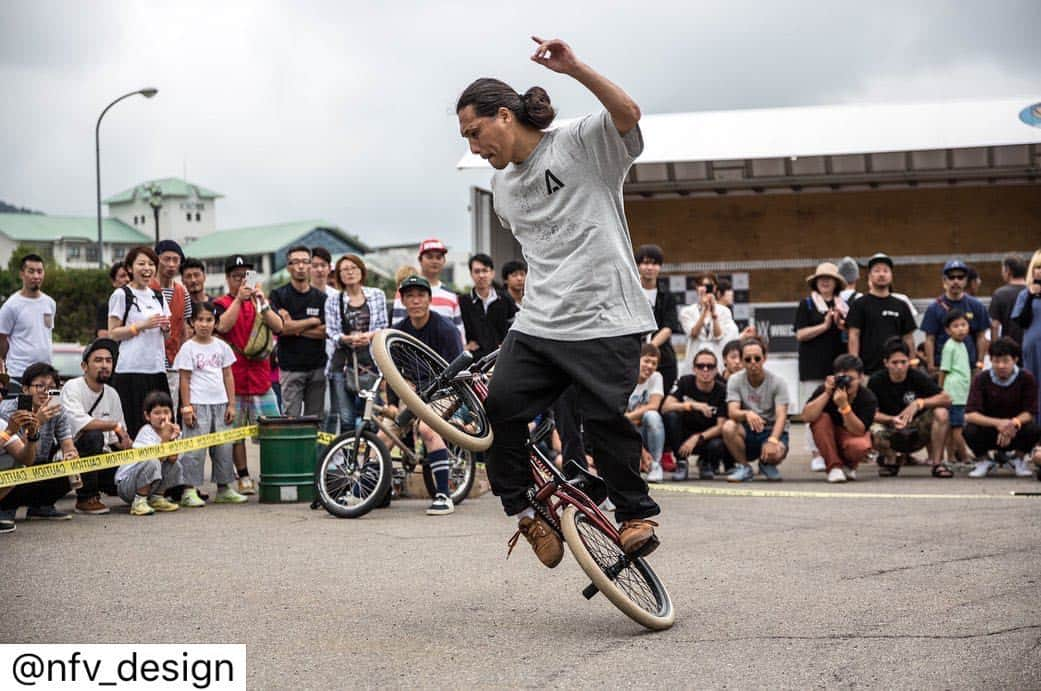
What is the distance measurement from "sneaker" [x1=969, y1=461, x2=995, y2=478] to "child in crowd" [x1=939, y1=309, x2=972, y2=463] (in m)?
0.49

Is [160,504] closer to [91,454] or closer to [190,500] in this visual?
[190,500]

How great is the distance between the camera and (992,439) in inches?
477

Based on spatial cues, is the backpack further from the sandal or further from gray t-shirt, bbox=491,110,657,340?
the sandal

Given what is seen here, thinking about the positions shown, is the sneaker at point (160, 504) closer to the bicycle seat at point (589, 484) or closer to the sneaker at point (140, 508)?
the sneaker at point (140, 508)

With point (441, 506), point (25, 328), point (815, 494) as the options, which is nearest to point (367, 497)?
point (441, 506)

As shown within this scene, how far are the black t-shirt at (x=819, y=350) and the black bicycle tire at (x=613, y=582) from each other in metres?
8.40

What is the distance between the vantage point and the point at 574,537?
5.35 m

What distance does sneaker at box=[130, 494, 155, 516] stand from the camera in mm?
9648

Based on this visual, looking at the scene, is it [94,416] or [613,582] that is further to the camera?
[94,416]

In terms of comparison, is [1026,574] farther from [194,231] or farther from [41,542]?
[194,231]

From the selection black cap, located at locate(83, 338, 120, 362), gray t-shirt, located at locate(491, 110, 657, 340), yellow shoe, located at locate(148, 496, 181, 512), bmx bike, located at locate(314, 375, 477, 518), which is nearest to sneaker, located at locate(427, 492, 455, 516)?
bmx bike, located at locate(314, 375, 477, 518)

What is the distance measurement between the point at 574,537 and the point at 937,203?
1830 cm

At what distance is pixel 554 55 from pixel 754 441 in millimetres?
7890

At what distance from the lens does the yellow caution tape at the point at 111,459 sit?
8.74m
